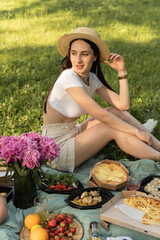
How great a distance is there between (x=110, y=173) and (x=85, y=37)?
1.52m

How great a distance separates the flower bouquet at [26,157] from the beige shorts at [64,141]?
2.58 ft

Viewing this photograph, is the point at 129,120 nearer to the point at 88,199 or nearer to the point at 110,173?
the point at 110,173

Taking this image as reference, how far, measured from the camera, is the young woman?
13.7 ft

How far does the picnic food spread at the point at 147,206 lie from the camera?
9.94 feet

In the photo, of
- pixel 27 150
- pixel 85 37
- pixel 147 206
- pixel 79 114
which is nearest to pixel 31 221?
pixel 27 150

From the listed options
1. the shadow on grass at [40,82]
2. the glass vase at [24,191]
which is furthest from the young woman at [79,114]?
the glass vase at [24,191]

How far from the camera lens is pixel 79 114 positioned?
4.36m

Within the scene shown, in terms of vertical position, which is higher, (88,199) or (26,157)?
(26,157)

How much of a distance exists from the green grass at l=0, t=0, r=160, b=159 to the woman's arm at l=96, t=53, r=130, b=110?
636 mm

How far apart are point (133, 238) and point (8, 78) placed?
4.82 metres

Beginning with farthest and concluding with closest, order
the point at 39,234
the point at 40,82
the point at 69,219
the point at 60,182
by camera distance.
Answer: the point at 40,82 < the point at 60,182 < the point at 69,219 < the point at 39,234

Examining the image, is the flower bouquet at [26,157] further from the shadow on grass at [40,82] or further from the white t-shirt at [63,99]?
the shadow on grass at [40,82]

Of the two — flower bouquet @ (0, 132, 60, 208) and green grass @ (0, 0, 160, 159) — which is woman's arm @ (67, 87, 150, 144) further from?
flower bouquet @ (0, 132, 60, 208)

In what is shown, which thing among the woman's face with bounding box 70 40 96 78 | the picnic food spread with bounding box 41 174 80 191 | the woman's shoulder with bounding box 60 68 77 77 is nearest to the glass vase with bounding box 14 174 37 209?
the picnic food spread with bounding box 41 174 80 191
